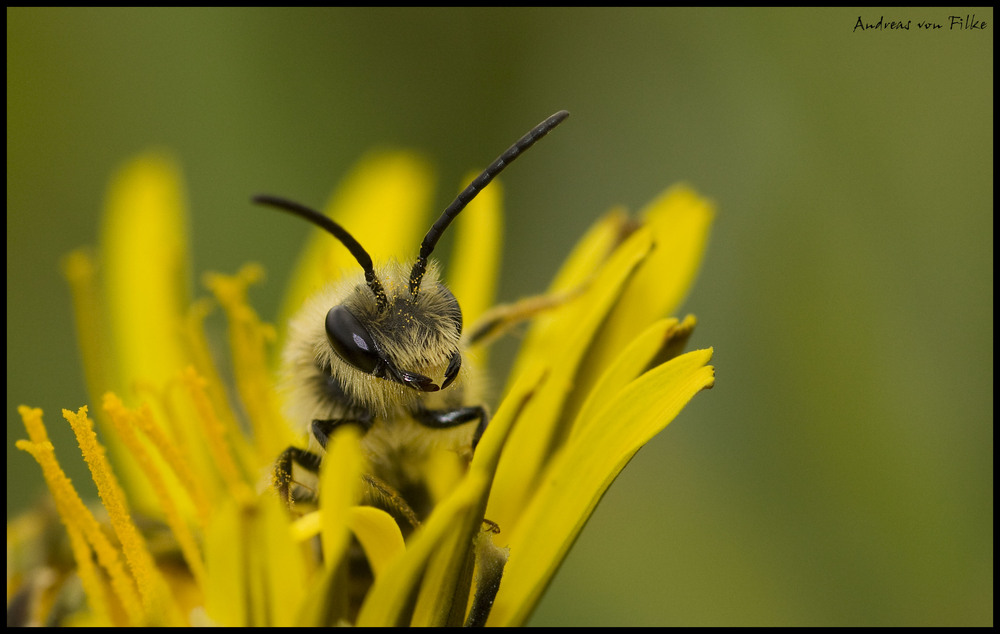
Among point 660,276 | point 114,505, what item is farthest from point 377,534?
point 660,276

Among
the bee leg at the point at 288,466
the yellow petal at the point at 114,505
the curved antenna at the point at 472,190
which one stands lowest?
the yellow petal at the point at 114,505

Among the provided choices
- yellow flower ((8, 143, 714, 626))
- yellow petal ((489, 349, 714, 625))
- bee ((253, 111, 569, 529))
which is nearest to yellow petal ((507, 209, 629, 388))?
yellow flower ((8, 143, 714, 626))

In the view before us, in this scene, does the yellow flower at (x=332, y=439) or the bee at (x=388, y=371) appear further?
the bee at (x=388, y=371)

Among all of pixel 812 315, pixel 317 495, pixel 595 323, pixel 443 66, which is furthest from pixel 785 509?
pixel 443 66

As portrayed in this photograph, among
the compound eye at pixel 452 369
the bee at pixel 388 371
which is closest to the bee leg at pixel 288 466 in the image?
the bee at pixel 388 371

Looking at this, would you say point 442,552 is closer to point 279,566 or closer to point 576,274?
point 279,566

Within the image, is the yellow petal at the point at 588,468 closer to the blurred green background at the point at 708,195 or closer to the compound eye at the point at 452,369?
the compound eye at the point at 452,369

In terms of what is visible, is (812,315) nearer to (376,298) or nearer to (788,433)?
(788,433)
